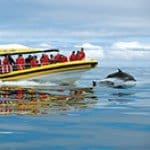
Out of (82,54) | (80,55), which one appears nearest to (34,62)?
(80,55)

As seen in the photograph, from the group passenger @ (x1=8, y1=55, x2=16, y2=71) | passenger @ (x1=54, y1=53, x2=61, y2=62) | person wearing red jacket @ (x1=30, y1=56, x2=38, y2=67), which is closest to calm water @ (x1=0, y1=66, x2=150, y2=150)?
passenger @ (x1=8, y1=55, x2=16, y2=71)

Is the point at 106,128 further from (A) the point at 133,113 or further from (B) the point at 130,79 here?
(B) the point at 130,79

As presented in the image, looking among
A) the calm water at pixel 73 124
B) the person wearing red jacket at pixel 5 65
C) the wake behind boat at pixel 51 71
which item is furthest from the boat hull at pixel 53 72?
the calm water at pixel 73 124

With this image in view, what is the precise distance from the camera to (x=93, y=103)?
74.0ft

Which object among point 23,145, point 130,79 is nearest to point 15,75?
point 130,79

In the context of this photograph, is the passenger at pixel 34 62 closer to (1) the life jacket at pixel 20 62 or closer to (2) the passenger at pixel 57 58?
(1) the life jacket at pixel 20 62

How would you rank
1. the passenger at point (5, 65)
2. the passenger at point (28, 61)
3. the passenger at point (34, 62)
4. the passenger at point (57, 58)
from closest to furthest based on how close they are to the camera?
the passenger at point (5, 65) → the passenger at point (34, 62) → the passenger at point (28, 61) → the passenger at point (57, 58)

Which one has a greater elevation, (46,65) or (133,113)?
(46,65)

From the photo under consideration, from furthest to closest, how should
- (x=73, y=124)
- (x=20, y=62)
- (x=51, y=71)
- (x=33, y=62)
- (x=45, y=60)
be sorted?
(x=45, y=60)
(x=33, y=62)
(x=20, y=62)
(x=51, y=71)
(x=73, y=124)

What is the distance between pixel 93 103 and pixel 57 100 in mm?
1782

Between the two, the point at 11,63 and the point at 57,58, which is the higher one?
the point at 57,58

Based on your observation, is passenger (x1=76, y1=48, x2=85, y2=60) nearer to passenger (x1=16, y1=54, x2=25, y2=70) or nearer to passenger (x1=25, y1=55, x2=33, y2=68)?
passenger (x1=25, y1=55, x2=33, y2=68)

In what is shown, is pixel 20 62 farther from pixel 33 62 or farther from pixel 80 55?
pixel 80 55

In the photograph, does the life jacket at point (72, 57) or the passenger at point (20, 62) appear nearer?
the passenger at point (20, 62)
